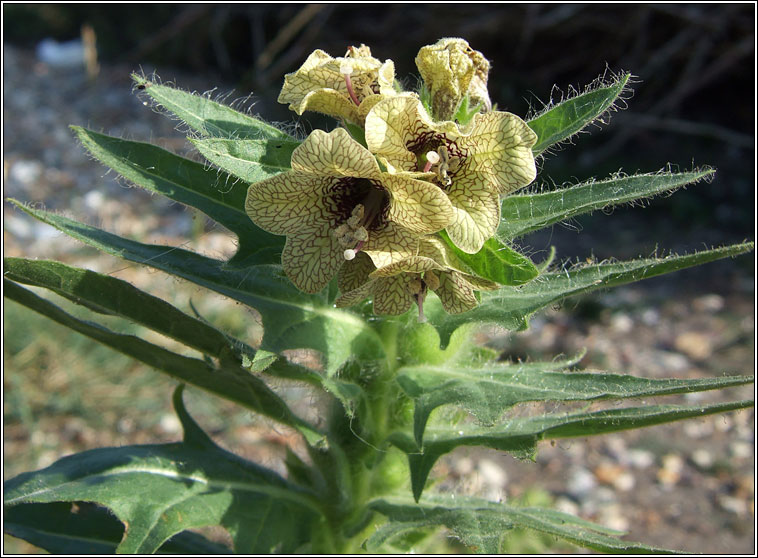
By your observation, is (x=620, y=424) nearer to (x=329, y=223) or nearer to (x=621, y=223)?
(x=329, y=223)

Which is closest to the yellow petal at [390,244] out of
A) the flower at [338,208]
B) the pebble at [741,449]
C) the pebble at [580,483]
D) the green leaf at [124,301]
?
the flower at [338,208]

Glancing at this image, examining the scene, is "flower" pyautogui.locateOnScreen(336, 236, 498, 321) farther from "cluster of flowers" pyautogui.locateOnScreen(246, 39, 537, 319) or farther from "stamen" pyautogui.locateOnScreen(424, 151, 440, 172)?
"stamen" pyautogui.locateOnScreen(424, 151, 440, 172)

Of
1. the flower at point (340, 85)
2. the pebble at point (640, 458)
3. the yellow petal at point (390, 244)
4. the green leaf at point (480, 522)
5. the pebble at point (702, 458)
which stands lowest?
the pebble at point (640, 458)

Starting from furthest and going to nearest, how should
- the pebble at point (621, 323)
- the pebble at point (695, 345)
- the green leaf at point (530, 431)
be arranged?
the pebble at point (621, 323)
the pebble at point (695, 345)
the green leaf at point (530, 431)

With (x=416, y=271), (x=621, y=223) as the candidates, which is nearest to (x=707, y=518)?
(x=621, y=223)

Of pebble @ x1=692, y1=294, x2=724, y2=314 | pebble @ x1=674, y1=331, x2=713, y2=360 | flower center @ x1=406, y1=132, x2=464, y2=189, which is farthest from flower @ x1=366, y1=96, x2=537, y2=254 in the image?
pebble @ x1=692, y1=294, x2=724, y2=314

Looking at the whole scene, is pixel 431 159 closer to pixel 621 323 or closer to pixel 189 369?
pixel 189 369

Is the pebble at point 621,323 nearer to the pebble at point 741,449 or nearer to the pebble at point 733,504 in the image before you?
the pebble at point 741,449
